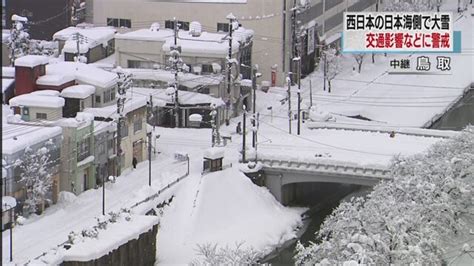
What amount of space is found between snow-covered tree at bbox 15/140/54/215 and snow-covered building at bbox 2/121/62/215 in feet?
0.35

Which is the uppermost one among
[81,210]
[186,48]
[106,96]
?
[186,48]

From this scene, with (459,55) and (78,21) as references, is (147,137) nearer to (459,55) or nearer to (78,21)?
(78,21)

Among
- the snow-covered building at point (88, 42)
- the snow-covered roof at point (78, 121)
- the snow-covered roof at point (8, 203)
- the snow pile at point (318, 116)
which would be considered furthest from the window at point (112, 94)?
the snow-covered roof at point (8, 203)

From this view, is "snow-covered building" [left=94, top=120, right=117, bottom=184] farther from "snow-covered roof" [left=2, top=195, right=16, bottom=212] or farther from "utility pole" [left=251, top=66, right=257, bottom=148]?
"snow-covered roof" [left=2, top=195, right=16, bottom=212]

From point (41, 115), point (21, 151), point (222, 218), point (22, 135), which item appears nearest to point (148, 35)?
point (41, 115)

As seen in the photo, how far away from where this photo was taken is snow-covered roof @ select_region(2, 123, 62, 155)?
111ft

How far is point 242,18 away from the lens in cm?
5681

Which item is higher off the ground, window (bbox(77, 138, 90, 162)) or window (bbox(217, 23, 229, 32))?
window (bbox(217, 23, 229, 32))

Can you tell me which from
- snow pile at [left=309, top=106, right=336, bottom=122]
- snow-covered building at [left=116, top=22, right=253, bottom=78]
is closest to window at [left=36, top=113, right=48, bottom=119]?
snow-covered building at [left=116, top=22, right=253, bottom=78]

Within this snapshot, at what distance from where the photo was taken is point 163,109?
46.9 meters

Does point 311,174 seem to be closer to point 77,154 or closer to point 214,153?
point 214,153

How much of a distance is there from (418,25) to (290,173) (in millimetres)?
7492

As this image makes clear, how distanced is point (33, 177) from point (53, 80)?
7.24 meters

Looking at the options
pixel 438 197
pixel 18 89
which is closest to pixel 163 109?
pixel 18 89
